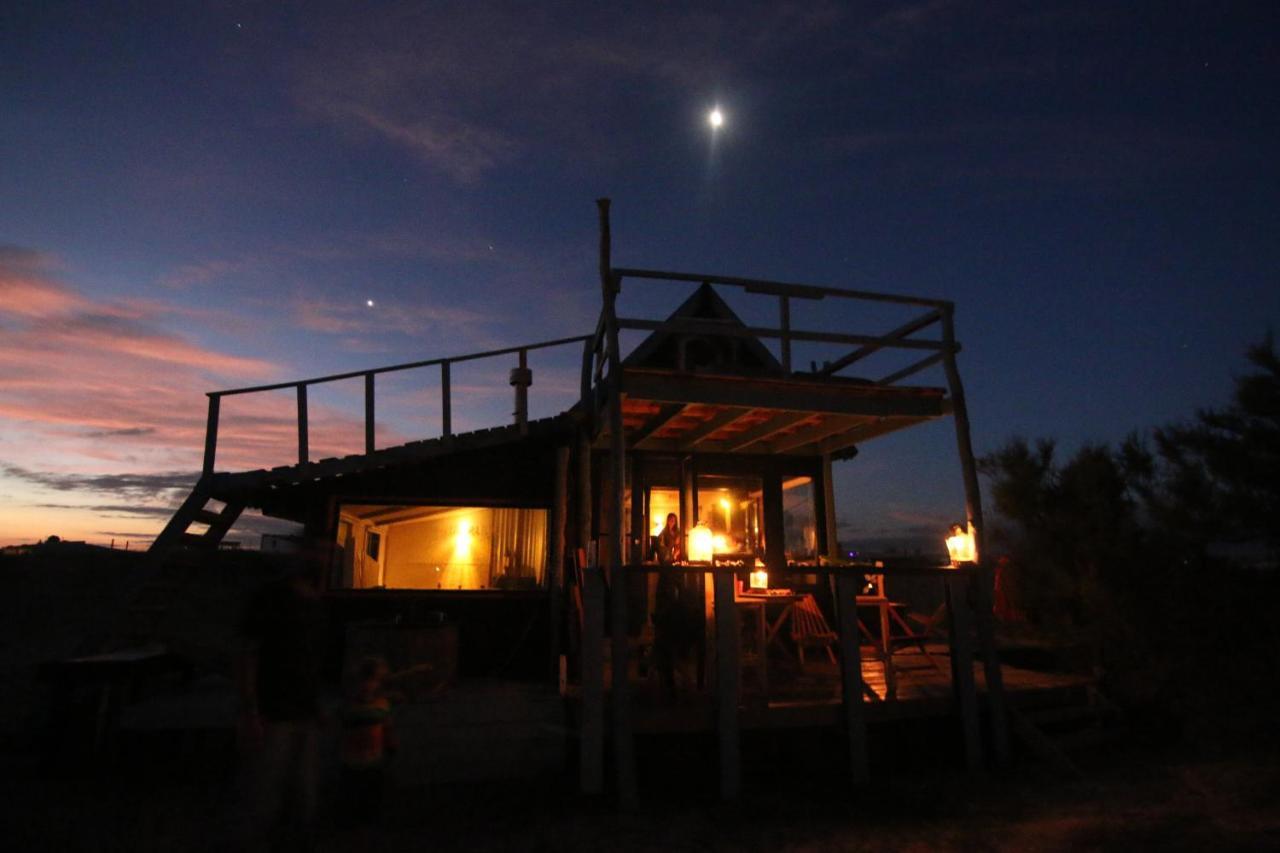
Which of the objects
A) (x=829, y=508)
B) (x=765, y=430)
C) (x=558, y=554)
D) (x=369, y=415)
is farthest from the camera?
(x=829, y=508)

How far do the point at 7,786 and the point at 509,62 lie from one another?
888cm

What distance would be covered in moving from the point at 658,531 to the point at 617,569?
13.5 feet

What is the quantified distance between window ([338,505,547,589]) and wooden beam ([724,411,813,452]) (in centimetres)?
299

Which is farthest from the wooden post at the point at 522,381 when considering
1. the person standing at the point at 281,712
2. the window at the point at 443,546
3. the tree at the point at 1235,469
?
the tree at the point at 1235,469

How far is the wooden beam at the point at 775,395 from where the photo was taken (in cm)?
650

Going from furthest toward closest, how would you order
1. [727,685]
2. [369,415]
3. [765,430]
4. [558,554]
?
[558,554] < [369,415] < [765,430] < [727,685]

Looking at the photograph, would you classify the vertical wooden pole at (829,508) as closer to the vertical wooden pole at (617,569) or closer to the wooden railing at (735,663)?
the wooden railing at (735,663)

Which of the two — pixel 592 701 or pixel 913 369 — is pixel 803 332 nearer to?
pixel 913 369

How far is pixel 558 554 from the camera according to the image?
9375 millimetres

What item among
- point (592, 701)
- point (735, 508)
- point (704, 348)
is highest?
point (704, 348)

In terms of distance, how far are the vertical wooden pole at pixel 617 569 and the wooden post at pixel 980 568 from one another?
352 centimetres

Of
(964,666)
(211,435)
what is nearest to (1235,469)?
(964,666)

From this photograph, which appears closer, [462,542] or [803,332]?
[803,332]

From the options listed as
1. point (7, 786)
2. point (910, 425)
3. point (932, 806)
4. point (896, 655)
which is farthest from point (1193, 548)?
point (7, 786)
